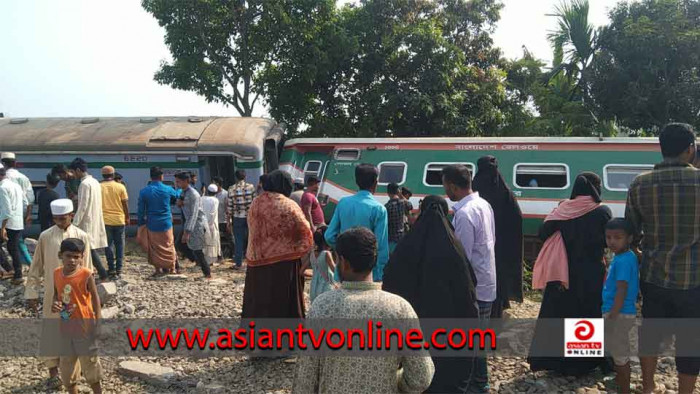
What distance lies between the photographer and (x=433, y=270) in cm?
360

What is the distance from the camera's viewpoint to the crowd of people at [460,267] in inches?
89.7

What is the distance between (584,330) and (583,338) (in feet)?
0.25

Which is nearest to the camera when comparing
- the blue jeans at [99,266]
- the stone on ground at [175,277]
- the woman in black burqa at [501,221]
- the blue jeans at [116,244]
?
the woman in black burqa at [501,221]

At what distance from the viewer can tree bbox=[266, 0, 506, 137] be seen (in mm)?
14547

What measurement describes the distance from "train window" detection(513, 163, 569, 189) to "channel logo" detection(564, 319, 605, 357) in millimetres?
5921

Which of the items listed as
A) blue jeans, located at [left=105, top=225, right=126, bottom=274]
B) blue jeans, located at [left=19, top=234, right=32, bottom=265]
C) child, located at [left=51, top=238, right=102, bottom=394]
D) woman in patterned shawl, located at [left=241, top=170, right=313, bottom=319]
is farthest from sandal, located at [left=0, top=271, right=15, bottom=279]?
woman in patterned shawl, located at [left=241, top=170, right=313, bottom=319]

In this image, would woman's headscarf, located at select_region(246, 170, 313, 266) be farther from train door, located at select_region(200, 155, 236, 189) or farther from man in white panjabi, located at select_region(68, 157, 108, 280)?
train door, located at select_region(200, 155, 236, 189)

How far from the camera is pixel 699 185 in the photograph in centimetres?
345

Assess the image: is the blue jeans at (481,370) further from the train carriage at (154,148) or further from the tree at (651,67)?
the tree at (651,67)

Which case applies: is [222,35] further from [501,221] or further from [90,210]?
[501,221]

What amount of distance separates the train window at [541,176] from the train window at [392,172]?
2.17m

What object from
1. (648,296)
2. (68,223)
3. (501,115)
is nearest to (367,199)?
(648,296)

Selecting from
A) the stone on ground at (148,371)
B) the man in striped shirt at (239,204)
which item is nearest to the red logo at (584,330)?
the stone on ground at (148,371)

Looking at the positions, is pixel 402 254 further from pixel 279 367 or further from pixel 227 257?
pixel 227 257
